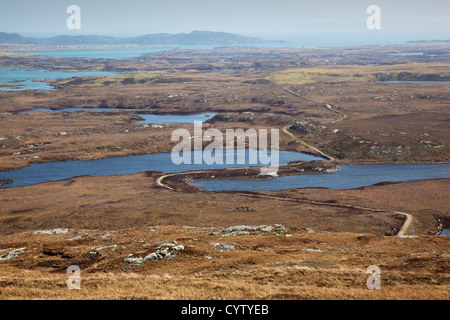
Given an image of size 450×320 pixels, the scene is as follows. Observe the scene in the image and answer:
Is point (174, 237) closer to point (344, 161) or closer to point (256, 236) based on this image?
point (256, 236)

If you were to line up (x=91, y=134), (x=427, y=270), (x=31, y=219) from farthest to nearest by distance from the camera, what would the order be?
(x=91, y=134) < (x=31, y=219) < (x=427, y=270)

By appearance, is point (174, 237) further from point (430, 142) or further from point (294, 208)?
point (430, 142)

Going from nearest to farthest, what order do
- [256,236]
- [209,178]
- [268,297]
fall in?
[268,297], [256,236], [209,178]

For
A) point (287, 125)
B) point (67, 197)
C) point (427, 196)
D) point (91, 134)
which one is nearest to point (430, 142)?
point (427, 196)

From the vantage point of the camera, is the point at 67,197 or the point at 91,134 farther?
the point at 91,134

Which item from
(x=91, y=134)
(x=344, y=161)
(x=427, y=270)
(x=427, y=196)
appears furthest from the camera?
(x=91, y=134)

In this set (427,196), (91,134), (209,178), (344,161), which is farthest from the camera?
(91,134)

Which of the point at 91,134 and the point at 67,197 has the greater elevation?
the point at 91,134

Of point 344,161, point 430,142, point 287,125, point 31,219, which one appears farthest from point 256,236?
point 287,125

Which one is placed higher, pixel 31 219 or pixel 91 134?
pixel 91 134
